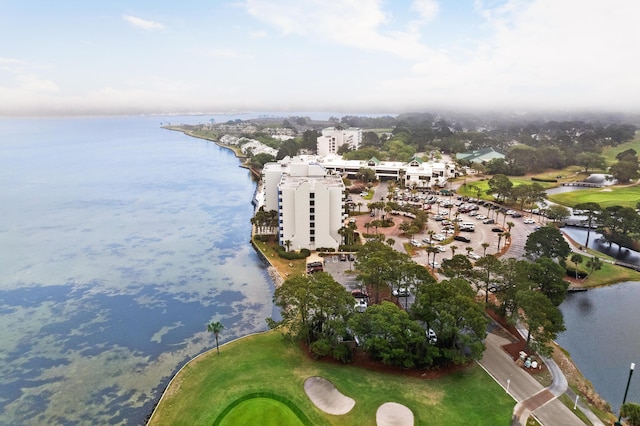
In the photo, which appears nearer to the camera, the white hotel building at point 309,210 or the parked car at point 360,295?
the parked car at point 360,295

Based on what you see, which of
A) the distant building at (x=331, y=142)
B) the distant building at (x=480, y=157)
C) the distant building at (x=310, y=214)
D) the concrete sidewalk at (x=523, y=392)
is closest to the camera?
the concrete sidewalk at (x=523, y=392)

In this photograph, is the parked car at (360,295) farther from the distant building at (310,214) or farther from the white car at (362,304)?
the distant building at (310,214)

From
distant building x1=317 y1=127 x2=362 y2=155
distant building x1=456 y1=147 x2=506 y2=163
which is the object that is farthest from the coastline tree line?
distant building x1=317 y1=127 x2=362 y2=155

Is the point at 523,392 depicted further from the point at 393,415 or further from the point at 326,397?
the point at 326,397

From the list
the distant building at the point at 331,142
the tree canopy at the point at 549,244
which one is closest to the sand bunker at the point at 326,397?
the tree canopy at the point at 549,244

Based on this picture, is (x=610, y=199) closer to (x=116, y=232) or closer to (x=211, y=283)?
(x=211, y=283)

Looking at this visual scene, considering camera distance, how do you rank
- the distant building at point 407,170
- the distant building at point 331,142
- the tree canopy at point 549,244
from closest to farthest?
the tree canopy at point 549,244, the distant building at point 407,170, the distant building at point 331,142

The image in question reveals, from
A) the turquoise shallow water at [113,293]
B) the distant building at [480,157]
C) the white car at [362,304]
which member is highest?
the distant building at [480,157]
